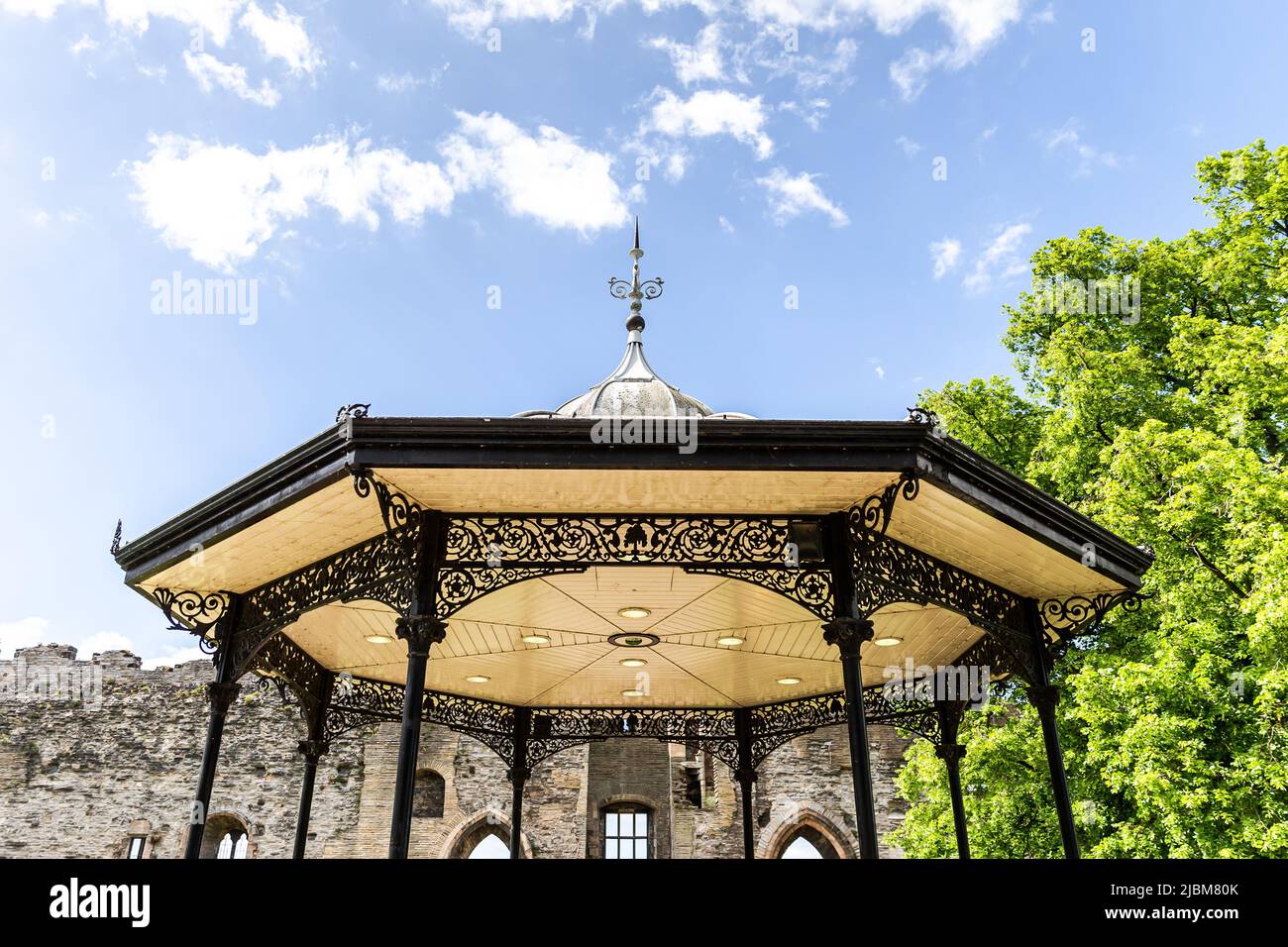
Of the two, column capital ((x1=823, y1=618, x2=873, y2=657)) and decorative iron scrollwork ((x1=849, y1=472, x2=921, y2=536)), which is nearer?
decorative iron scrollwork ((x1=849, y1=472, x2=921, y2=536))

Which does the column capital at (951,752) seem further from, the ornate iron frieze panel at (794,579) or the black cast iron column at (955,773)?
the ornate iron frieze panel at (794,579)

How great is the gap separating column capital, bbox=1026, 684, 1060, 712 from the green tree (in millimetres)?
3443

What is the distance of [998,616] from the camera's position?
704cm

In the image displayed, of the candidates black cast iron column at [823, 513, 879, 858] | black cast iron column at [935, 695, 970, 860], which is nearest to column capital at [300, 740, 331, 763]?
black cast iron column at [823, 513, 879, 858]

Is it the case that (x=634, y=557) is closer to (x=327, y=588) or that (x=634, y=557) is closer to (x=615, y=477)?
(x=615, y=477)

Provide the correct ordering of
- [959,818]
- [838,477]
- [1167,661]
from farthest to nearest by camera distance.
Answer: [1167,661]
[959,818]
[838,477]

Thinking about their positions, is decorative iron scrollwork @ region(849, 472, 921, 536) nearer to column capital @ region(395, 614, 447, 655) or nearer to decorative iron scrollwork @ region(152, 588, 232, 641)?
column capital @ region(395, 614, 447, 655)

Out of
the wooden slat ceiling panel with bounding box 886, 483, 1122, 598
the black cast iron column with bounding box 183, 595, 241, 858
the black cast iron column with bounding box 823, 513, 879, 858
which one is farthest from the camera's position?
the black cast iron column with bounding box 183, 595, 241, 858

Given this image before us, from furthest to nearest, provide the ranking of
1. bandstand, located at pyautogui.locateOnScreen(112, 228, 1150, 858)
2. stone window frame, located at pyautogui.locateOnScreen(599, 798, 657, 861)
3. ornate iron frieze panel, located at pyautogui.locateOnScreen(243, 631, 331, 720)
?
stone window frame, located at pyautogui.locateOnScreen(599, 798, 657, 861), ornate iron frieze panel, located at pyautogui.locateOnScreen(243, 631, 331, 720), bandstand, located at pyautogui.locateOnScreen(112, 228, 1150, 858)

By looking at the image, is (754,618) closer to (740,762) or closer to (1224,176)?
(740,762)

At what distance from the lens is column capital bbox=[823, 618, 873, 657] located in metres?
5.74

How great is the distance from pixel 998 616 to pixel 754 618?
2.00 m
